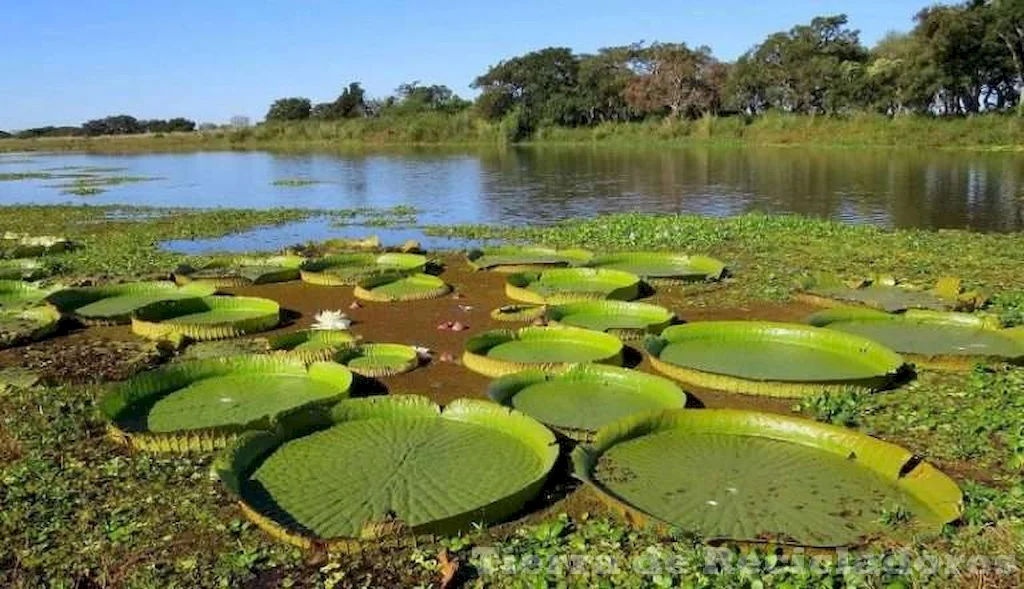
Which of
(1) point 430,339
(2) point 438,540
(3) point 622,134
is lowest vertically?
(2) point 438,540

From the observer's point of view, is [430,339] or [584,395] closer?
[584,395]

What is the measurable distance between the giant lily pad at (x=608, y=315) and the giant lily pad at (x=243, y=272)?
4291mm

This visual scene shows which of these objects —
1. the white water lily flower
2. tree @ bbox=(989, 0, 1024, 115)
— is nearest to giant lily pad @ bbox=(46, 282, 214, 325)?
the white water lily flower

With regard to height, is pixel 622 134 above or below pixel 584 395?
above

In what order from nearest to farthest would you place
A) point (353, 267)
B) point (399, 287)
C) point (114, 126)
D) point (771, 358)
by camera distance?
point (771, 358), point (399, 287), point (353, 267), point (114, 126)

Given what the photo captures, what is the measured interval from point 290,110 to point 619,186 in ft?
206

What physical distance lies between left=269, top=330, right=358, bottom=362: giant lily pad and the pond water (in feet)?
33.1

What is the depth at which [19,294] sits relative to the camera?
9.69 metres

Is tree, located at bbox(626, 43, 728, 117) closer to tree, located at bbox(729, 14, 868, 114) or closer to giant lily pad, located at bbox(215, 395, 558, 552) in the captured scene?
tree, located at bbox(729, 14, 868, 114)

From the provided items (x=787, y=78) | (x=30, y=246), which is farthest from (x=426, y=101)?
(x=30, y=246)

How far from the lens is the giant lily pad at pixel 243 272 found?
34.1 ft

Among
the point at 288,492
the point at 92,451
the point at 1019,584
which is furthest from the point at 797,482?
the point at 92,451

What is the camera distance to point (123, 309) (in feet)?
29.4

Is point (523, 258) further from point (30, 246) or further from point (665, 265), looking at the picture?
point (30, 246)
